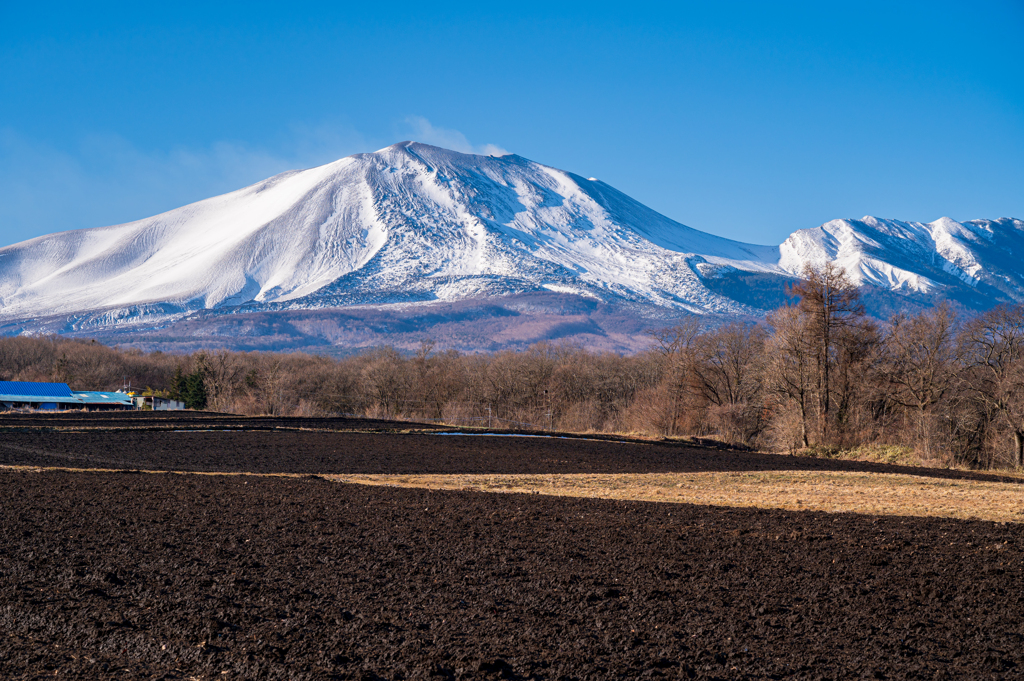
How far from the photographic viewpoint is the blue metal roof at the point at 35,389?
94250 millimetres

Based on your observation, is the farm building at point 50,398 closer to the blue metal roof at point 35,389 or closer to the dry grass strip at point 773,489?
the blue metal roof at point 35,389

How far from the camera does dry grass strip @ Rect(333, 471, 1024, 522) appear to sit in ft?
60.0

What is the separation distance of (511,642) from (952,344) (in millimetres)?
39695

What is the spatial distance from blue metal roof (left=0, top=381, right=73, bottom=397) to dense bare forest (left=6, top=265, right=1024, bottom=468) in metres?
12.9

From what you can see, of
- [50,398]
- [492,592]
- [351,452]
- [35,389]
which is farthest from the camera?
[35,389]

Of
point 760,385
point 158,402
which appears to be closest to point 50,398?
point 158,402

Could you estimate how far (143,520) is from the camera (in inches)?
566

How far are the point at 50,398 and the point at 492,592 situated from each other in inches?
3939

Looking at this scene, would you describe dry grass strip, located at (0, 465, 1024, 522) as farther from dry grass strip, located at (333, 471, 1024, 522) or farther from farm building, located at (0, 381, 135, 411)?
farm building, located at (0, 381, 135, 411)

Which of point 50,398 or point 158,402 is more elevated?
point 50,398

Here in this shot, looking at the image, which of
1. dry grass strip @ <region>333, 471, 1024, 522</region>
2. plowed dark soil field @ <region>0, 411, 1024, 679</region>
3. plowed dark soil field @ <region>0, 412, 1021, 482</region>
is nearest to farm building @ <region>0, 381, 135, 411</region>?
plowed dark soil field @ <region>0, 412, 1021, 482</region>

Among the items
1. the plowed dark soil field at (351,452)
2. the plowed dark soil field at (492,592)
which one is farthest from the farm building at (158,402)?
the plowed dark soil field at (492,592)

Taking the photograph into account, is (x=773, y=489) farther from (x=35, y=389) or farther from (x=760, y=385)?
(x=35, y=389)

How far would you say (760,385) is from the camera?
49875 millimetres
